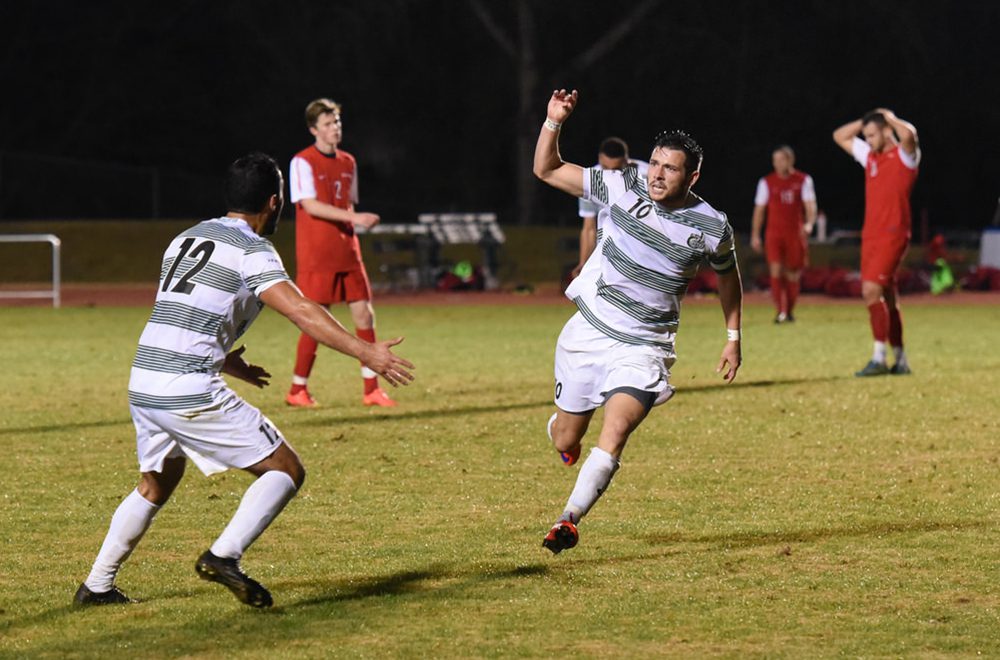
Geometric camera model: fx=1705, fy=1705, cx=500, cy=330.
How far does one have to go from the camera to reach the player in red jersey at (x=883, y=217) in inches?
588

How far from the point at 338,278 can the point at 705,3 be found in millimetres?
30847

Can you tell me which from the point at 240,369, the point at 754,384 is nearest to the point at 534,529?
the point at 240,369

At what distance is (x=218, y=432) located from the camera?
5.98 m

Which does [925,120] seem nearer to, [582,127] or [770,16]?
[770,16]

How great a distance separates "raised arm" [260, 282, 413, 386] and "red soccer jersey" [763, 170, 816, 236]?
17.0 m

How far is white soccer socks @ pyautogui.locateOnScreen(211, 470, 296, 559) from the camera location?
6.00m

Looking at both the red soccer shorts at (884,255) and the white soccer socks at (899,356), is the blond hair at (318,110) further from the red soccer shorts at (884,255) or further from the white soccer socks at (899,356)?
the white soccer socks at (899,356)

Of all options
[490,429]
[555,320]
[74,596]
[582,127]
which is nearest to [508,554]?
[74,596]

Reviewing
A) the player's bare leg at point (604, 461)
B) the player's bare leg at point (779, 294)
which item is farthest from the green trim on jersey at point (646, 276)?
the player's bare leg at point (779, 294)

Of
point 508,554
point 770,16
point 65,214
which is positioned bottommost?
point 65,214

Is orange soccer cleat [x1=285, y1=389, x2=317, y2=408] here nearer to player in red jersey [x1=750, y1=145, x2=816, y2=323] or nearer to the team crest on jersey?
the team crest on jersey

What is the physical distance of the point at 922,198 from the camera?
41344mm

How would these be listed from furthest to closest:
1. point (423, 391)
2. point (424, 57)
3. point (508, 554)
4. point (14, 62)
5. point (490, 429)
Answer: point (424, 57), point (14, 62), point (423, 391), point (490, 429), point (508, 554)

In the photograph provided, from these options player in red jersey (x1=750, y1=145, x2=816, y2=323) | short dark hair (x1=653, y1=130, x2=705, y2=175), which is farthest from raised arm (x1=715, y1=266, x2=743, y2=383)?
player in red jersey (x1=750, y1=145, x2=816, y2=323)
